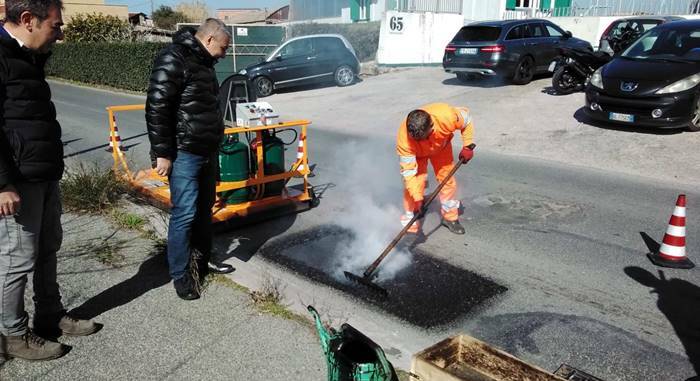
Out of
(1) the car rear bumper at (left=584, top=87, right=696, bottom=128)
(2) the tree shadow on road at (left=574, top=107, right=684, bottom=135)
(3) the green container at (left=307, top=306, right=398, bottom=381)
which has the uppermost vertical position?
(1) the car rear bumper at (left=584, top=87, right=696, bottom=128)

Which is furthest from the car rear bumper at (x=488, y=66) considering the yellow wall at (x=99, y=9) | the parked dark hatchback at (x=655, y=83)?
the yellow wall at (x=99, y=9)

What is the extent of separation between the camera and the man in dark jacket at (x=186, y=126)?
340cm

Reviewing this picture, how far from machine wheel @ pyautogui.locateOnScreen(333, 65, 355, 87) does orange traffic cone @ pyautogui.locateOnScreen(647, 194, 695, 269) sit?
45.0 feet

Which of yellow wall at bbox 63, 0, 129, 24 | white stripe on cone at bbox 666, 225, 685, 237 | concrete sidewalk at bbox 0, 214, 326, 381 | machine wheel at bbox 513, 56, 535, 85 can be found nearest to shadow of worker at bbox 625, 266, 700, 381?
white stripe on cone at bbox 666, 225, 685, 237

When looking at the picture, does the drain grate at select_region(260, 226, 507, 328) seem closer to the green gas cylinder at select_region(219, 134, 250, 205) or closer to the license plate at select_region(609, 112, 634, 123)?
the green gas cylinder at select_region(219, 134, 250, 205)

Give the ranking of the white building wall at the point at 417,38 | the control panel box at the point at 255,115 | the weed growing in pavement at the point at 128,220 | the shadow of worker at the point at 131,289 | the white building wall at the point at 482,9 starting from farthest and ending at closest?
the white building wall at the point at 482,9 → the white building wall at the point at 417,38 → the control panel box at the point at 255,115 → the weed growing in pavement at the point at 128,220 → the shadow of worker at the point at 131,289

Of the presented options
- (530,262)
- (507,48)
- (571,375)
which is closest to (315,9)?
(507,48)

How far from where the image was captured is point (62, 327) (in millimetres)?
3182

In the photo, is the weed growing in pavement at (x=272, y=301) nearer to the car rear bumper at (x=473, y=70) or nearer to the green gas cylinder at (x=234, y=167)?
the green gas cylinder at (x=234, y=167)

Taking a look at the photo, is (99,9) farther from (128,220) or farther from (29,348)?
(29,348)

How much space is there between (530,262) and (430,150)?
52.2 inches

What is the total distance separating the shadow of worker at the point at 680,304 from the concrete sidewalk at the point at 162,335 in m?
2.26

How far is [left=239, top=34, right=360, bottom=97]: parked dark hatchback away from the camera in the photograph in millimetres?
16538

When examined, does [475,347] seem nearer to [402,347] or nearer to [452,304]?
[402,347]
